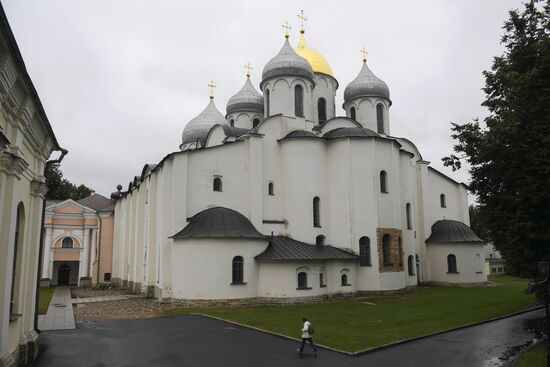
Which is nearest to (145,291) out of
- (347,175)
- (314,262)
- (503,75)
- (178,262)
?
(178,262)

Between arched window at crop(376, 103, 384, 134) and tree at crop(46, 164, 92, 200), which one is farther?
tree at crop(46, 164, 92, 200)

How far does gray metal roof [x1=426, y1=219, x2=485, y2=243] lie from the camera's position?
32.6m

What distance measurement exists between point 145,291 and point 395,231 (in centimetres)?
1599

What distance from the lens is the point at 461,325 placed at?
53.6 feet

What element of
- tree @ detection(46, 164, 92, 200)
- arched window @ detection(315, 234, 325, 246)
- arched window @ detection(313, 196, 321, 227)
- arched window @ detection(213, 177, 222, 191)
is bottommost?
arched window @ detection(315, 234, 325, 246)

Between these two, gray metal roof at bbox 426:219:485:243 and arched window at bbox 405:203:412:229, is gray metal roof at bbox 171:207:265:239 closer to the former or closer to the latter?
arched window at bbox 405:203:412:229

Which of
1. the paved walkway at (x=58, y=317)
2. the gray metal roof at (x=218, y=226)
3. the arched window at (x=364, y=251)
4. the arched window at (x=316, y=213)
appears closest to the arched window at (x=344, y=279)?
the arched window at (x=364, y=251)

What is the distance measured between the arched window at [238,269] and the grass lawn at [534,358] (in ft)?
46.2

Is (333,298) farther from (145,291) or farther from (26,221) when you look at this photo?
(26,221)

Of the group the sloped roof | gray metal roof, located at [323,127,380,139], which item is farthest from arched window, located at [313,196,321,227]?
the sloped roof

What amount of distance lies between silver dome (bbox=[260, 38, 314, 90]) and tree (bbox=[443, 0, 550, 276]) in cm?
1574

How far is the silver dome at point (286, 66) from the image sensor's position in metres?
29.5

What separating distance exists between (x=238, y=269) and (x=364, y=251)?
305 inches

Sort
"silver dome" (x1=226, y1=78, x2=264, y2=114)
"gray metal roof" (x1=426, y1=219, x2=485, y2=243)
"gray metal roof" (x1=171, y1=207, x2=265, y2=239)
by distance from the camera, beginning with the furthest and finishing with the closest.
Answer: "silver dome" (x1=226, y1=78, x2=264, y2=114) → "gray metal roof" (x1=426, y1=219, x2=485, y2=243) → "gray metal roof" (x1=171, y1=207, x2=265, y2=239)
